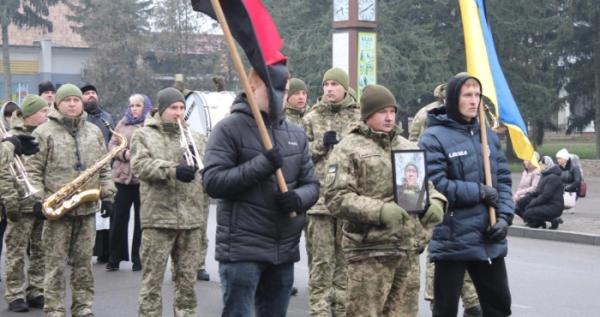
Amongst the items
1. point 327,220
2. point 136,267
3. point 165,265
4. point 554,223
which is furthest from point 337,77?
point 554,223

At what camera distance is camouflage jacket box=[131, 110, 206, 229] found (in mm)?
7512

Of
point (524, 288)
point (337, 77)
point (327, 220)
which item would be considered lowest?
point (524, 288)

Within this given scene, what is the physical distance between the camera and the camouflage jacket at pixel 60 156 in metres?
8.17

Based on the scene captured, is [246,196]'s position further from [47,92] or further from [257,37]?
[47,92]

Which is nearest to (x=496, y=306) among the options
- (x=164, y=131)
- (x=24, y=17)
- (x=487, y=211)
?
(x=487, y=211)

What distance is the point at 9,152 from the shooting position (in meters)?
7.87

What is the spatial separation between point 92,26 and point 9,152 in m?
46.9

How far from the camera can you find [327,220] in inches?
327

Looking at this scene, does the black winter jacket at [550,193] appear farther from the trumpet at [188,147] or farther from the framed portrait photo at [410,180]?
the framed portrait photo at [410,180]

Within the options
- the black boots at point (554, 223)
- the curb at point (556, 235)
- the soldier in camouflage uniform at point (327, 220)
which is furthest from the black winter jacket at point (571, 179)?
the soldier in camouflage uniform at point (327, 220)

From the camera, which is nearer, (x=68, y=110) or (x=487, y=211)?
(x=487, y=211)

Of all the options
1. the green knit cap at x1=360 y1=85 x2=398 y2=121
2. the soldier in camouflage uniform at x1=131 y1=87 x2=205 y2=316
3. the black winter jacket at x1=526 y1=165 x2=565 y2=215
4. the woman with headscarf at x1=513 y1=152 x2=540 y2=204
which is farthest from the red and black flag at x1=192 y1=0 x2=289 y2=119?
the woman with headscarf at x1=513 y1=152 x2=540 y2=204

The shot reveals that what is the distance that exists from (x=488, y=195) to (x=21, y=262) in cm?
471

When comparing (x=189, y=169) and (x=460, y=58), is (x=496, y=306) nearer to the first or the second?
(x=189, y=169)
